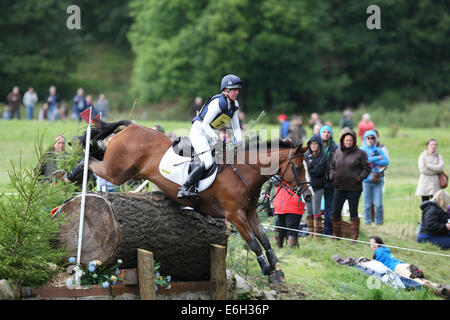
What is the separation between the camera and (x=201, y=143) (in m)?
8.49

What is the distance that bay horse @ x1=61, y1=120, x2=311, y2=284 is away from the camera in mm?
8219

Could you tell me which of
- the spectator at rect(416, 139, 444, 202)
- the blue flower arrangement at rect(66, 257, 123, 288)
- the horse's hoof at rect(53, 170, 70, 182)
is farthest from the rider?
the spectator at rect(416, 139, 444, 202)

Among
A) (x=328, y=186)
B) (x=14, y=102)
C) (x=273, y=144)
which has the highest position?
(x=14, y=102)

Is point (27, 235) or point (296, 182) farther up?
point (296, 182)

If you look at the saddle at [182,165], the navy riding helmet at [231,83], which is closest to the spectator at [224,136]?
the saddle at [182,165]

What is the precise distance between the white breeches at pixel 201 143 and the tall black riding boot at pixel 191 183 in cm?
10

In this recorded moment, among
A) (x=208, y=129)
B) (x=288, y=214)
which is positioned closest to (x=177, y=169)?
(x=208, y=129)

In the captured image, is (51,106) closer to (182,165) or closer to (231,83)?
(182,165)

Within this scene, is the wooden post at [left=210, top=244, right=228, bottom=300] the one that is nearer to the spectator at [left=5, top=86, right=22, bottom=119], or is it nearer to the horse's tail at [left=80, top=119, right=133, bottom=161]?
the horse's tail at [left=80, top=119, right=133, bottom=161]

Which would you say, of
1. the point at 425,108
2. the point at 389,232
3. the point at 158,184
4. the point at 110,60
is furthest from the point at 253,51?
the point at 158,184

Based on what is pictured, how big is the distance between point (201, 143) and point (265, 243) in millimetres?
1494

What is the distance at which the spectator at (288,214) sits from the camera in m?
11.1

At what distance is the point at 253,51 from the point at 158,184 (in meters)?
32.6

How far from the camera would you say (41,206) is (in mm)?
7547
